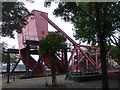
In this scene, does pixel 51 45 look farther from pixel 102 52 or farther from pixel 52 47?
pixel 102 52

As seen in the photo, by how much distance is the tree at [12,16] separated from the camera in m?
10.6

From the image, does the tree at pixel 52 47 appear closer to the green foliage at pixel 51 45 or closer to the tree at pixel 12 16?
the green foliage at pixel 51 45

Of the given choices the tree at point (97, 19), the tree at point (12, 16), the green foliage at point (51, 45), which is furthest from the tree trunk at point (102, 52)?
the tree at point (12, 16)

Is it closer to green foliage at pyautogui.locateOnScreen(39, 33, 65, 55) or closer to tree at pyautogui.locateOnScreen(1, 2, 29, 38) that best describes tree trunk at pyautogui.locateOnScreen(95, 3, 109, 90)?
green foliage at pyautogui.locateOnScreen(39, 33, 65, 55)

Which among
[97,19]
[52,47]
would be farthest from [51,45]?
[97,19]

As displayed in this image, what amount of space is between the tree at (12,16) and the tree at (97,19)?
2.14m

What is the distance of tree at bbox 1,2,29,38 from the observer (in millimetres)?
10648

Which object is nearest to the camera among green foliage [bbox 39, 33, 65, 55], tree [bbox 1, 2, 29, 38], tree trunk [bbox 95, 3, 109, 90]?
tree trunk [bbox 95, 3, 109, 90]

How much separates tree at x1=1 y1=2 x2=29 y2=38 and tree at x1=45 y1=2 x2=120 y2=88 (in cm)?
214

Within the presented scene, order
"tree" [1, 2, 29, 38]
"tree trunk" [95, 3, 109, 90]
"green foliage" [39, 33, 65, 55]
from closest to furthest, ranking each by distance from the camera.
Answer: "tree trunk" [95, 3, 109, 90], "tree" [1, 2, 29, 38], "green foliage" [39, 33, 65, 55]

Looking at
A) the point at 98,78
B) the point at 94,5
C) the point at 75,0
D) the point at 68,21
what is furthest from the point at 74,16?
the point at 98,78

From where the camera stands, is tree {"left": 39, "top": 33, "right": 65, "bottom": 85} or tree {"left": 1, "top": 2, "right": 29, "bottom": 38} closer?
tree {"left": 1, "top": 2, "right": 29, "bottom": 38}

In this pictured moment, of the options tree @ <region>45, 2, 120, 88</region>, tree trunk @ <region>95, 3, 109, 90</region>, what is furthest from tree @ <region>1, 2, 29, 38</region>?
tree trunk @ <region>95, 3, 109, 90</region>

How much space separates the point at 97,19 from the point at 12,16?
6033 millimetres
